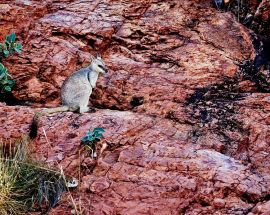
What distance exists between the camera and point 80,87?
277 inches

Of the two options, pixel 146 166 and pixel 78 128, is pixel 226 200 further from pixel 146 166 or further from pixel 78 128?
pixel 78 128

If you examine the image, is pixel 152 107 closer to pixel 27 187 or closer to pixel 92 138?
pixel 92 138

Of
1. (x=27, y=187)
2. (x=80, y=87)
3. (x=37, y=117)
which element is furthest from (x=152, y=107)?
(x=27, y=187)

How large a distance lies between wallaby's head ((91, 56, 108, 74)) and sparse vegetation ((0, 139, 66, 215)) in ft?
7.29

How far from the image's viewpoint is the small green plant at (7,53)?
728cm

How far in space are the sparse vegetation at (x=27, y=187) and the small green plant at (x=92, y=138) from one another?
0.57 m

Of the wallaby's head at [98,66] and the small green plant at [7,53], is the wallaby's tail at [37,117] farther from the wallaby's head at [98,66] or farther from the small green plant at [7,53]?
the small green plant at [7,53]

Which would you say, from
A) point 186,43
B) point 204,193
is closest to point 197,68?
point 186,43

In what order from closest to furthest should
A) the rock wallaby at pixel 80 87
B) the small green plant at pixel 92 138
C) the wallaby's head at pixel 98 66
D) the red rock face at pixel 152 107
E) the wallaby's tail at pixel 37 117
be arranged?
the red rock face at pixel 152 107 → the small green plant at pixel 92 138 → the wallaby's tail at pixel 37 117 → the rock wallaby at pixel 80 87 → the wallaby's head at pixel 98 66

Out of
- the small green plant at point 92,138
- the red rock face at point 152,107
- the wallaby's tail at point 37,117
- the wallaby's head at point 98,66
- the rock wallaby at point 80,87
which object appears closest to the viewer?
the red rock face at point 152,107

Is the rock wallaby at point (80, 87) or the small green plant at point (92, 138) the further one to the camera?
the rock wallaby at point (80, 87)

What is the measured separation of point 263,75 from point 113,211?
12.3 feet

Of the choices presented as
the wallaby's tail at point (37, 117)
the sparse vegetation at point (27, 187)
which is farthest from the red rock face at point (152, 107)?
the sparse vegetation at point (27, 187)

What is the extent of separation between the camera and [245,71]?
7391 millimetres
